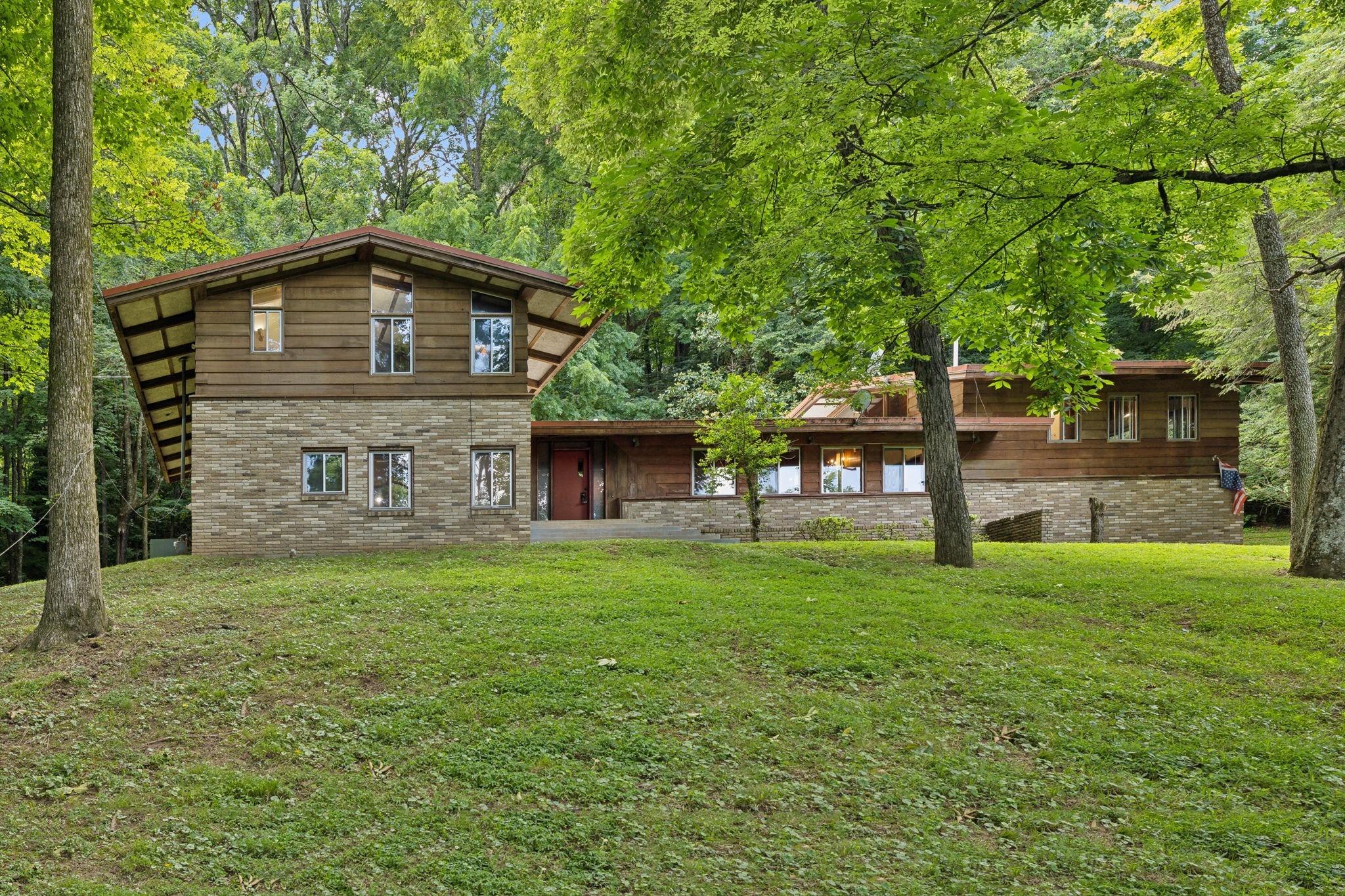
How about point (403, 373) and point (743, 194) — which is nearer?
point (743, 194)

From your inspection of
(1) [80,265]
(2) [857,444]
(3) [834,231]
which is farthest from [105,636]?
(2) [857,444]

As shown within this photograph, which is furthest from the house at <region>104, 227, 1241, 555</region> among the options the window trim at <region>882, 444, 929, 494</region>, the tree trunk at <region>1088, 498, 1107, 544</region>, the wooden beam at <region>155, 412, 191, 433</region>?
the tree trunk at <region>1088, 498, 1107, 544</region>

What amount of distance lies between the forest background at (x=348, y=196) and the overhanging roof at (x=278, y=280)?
2.90 ft

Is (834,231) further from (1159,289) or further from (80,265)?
(80,265)

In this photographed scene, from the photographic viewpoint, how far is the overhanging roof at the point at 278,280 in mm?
15891

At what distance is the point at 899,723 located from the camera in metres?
7.10

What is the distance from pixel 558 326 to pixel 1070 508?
54.5 ft

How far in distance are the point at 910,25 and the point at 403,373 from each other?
12928 millimetres

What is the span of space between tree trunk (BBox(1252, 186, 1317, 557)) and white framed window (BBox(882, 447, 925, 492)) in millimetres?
11687

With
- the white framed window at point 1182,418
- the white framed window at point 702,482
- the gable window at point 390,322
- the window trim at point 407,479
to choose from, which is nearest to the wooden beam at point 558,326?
the gable window at point 390,322

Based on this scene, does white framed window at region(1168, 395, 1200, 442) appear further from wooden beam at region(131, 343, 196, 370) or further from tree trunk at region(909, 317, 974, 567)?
wooden beam at region(131, 343, 196, 370)

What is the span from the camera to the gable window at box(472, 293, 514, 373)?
18.2m

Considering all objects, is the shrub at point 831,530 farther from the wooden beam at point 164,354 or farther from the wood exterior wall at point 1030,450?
the wooden beam at point 164,354

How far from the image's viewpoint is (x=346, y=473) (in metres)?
17.5
